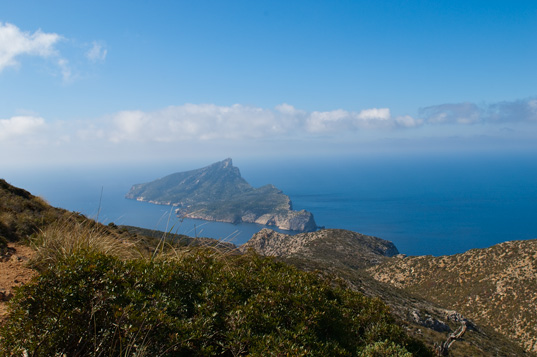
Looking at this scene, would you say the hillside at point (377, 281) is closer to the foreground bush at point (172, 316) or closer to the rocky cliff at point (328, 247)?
the rocky cliff at point (328, 247)

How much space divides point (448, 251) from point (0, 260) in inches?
4842

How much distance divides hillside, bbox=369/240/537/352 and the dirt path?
3620 cm

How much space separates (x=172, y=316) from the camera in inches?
135

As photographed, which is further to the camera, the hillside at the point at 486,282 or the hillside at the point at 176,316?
the hillside at the point at 486,282

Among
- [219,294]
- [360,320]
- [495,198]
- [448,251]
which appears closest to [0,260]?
[219,294]

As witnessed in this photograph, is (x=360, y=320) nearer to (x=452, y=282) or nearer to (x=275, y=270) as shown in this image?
(x=275, y=270)

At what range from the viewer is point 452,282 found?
38062 millimetres

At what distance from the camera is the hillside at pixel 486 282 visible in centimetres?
2925

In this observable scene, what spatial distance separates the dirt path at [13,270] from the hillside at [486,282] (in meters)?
36.2

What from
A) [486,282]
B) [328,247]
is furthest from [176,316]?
[328,247]

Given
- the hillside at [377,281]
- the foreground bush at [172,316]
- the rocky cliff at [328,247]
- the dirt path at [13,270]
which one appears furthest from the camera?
the rocky cliff at [328,247]

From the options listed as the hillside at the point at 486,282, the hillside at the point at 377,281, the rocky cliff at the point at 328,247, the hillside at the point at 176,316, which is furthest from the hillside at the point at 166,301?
the rocky cliff at the point at 328,247

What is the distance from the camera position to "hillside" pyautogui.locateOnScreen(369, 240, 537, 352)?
29.2 m

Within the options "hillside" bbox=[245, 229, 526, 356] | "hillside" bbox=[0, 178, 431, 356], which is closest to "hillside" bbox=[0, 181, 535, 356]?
"hillside" bbox=[0, 178, 431, 356]
